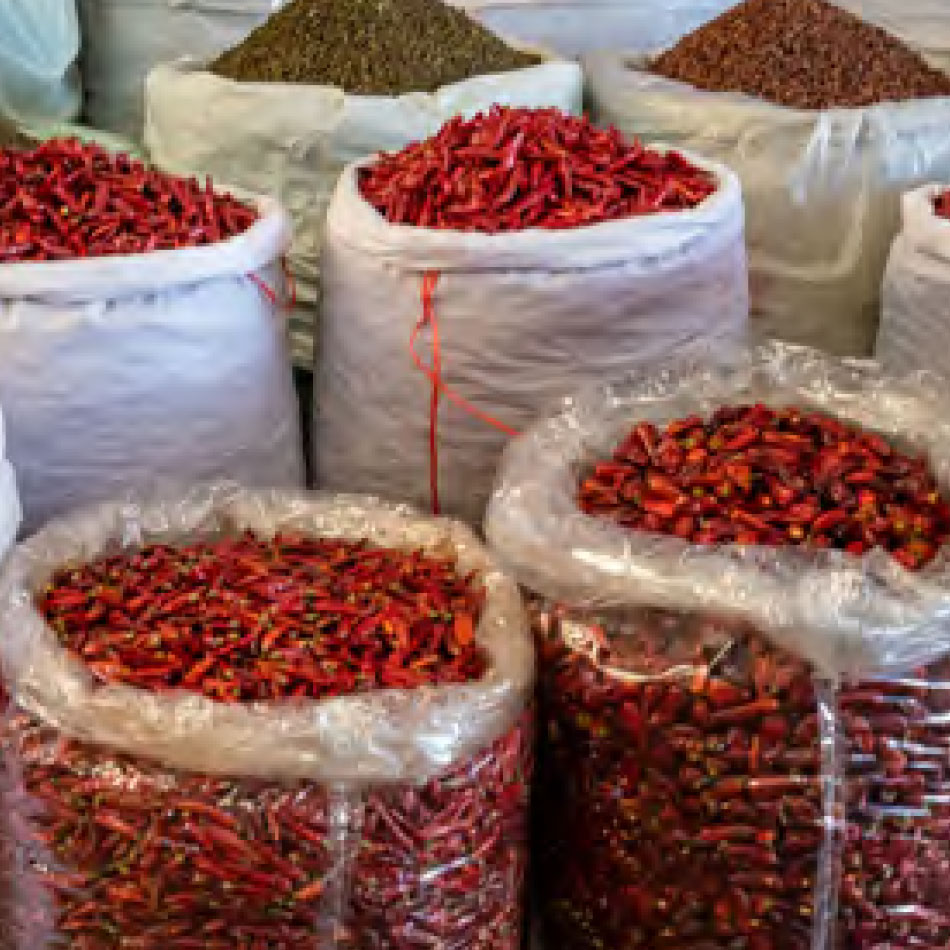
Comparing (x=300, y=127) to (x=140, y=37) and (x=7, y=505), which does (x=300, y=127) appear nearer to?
(x=140, y=37)

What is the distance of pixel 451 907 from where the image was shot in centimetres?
110

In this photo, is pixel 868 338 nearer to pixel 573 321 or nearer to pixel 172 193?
pixel 573 321

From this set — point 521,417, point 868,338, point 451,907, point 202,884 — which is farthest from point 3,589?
point 868,338

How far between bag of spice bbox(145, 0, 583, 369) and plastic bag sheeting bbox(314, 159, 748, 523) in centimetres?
33

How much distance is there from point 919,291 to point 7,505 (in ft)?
3.55

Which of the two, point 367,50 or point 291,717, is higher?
point 367,50

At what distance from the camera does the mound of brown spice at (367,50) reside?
2.06 meters

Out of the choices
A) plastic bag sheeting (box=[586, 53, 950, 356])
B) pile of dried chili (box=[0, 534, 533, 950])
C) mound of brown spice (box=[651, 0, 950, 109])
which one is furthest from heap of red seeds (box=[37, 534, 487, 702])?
mound of brown spice (box=[651, 0, 950, 109])

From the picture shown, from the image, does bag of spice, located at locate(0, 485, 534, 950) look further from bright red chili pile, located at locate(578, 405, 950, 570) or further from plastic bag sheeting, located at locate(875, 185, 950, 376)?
plastic bag sheeting, located at locate(875, 185, 950, 376)

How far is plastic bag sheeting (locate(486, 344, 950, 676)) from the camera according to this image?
1.04 m

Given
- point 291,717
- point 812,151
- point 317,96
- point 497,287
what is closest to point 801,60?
point 812,151

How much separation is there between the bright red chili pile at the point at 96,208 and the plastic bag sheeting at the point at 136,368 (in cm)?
6

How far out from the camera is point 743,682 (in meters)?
1.05

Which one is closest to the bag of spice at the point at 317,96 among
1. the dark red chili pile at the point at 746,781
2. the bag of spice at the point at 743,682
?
the bag of spice at the point at 743,682
